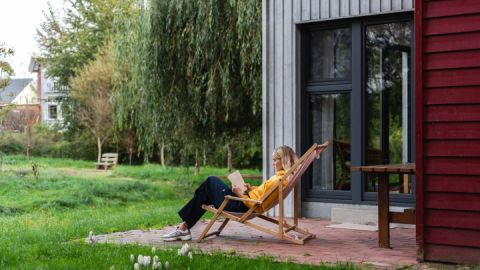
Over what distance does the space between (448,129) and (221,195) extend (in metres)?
2.32

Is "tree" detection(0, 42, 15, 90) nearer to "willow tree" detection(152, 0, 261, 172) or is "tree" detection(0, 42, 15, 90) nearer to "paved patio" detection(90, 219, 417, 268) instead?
"willow tree" detection(152, 0, 261, 172)

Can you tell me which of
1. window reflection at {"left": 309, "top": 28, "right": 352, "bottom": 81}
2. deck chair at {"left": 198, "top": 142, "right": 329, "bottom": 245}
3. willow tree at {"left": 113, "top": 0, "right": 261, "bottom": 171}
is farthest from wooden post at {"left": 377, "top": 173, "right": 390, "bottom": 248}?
willow tree at {"left": 113, "top": 0, "right": 261, "bottom": 171}

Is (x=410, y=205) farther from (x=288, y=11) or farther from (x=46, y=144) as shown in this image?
(x=46, y=144)

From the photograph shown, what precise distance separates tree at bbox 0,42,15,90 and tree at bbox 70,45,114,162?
12318 mm

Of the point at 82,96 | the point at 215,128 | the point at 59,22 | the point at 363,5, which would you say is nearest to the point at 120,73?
the point at 215,128

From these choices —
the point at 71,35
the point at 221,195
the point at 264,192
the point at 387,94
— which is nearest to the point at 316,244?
the point at 264,192

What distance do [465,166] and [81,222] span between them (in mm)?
5058

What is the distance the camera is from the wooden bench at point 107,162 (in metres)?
23.0

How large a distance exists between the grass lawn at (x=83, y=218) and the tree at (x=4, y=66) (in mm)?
2015

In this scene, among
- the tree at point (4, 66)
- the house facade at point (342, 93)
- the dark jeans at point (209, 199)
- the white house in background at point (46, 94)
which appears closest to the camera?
the dark jeans at point (209, 199)

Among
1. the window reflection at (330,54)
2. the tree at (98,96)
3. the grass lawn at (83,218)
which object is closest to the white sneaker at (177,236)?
the grass lawn at (83,218)

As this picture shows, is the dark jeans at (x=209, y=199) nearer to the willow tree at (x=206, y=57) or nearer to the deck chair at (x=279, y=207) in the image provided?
the deck chair at (x=279, y=207)

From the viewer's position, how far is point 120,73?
48.5ft

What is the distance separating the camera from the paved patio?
586 centimetres
